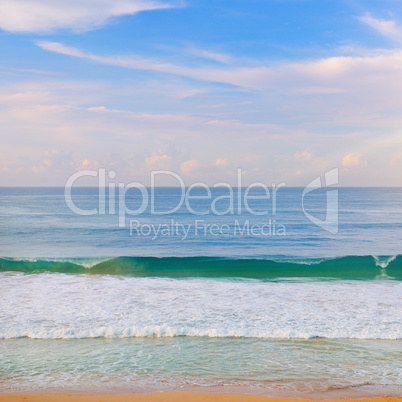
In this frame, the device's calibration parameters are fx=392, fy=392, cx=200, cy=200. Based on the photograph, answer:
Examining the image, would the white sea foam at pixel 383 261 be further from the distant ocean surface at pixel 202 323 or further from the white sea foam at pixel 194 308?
the white sea foam at pixel 194 308

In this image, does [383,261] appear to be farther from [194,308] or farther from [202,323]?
[202,323]

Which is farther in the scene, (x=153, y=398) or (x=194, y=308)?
(x=194, y=308)

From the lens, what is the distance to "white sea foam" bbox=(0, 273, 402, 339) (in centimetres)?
766

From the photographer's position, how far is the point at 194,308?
30.9ft

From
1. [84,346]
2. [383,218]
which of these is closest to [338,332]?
[84,346]

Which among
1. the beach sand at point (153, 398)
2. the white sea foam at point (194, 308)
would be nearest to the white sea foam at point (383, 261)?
the white sea foam at point (194, 308)

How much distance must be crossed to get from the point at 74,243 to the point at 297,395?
785 inches

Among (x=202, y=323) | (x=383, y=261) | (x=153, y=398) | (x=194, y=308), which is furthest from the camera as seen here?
(x=383, y=261)

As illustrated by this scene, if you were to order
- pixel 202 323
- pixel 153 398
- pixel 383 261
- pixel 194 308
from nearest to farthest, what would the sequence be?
pixel 153 398 < pixel 202 323 < pixel 194 308 < pixel 383 261

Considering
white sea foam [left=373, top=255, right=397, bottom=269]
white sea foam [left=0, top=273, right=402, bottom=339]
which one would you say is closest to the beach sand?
white sea foam [left=0, top=273, right=402, bottom=339]

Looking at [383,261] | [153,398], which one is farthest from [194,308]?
[383,261]

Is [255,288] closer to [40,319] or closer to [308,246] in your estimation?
[40,319]

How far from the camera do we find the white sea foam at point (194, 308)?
7.66 metres

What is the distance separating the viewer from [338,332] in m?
7.66
